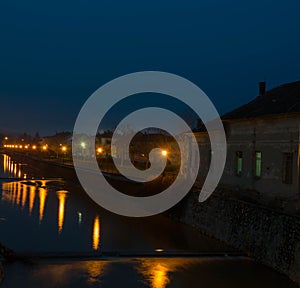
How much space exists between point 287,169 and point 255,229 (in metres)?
3.02

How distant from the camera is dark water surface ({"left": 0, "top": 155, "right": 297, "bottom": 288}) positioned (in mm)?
14297

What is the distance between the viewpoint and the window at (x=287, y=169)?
59.0 feet

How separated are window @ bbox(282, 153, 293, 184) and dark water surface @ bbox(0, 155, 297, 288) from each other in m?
3.91

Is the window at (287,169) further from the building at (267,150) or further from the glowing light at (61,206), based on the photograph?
the glowing light at (61,206)

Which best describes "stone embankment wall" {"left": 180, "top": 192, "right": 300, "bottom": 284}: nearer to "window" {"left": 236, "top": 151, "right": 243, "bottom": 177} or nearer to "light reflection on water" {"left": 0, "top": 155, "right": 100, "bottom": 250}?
"window" {"left": 236, "top": 151, "right": 243, "bottom": 177}

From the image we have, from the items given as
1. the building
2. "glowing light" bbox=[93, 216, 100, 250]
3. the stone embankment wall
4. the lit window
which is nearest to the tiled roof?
the building

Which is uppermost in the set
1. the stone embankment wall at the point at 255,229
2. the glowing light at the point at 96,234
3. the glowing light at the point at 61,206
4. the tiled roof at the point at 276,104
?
the tiled roof at the point at 276,104

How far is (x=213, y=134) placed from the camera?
26.0 metres

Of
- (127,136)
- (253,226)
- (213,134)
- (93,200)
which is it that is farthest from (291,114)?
(127,136)

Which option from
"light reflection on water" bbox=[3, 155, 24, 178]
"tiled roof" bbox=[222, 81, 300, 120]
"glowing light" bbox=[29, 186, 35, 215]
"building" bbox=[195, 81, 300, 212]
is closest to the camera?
"building" bbox=[195, 81, 300, 212]

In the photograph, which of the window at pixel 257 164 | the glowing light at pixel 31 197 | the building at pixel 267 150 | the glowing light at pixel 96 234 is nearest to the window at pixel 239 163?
the building at pixel 267 150

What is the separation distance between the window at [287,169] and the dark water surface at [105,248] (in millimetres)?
3910

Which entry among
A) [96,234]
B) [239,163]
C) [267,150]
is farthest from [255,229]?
[96,234]

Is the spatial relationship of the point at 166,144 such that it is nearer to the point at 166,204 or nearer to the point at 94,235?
the point at 166,204
